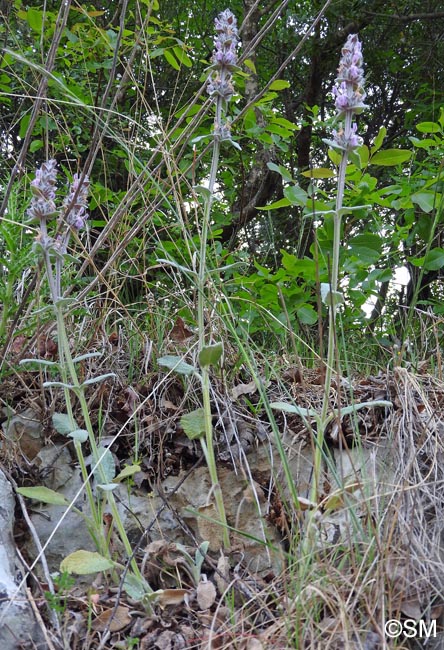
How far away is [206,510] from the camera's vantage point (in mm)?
1634

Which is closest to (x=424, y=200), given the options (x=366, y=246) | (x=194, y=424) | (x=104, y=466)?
(x=366, y=246)

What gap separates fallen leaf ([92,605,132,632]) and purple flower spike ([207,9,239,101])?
4.17 feet

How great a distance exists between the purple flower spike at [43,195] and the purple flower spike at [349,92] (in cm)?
70

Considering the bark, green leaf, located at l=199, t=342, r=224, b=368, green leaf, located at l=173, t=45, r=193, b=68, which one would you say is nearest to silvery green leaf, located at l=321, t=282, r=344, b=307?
green leaf, located at l=199, t=342, r=224, b=368

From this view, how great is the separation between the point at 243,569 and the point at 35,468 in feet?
2.34

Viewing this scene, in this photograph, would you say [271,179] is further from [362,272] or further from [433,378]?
[433,378]

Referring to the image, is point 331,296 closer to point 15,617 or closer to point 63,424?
point 63,424

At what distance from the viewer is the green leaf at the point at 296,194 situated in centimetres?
211

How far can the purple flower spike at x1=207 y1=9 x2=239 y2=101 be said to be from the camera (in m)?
1.49

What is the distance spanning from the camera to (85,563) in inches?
51.2

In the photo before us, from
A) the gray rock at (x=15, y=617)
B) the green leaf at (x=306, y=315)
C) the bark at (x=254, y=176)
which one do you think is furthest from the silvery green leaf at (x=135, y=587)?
the bark at (x=254, y=176)

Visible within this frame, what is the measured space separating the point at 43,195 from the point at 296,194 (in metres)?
1.01

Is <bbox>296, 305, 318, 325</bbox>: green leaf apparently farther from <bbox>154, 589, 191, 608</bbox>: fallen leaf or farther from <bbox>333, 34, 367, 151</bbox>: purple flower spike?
<bbox>154, 589, 191, 608</bbox>: fallen leaf

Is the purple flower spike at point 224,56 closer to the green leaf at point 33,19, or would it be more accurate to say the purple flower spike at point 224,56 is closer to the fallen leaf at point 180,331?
the fallen leaf at point 180,331
